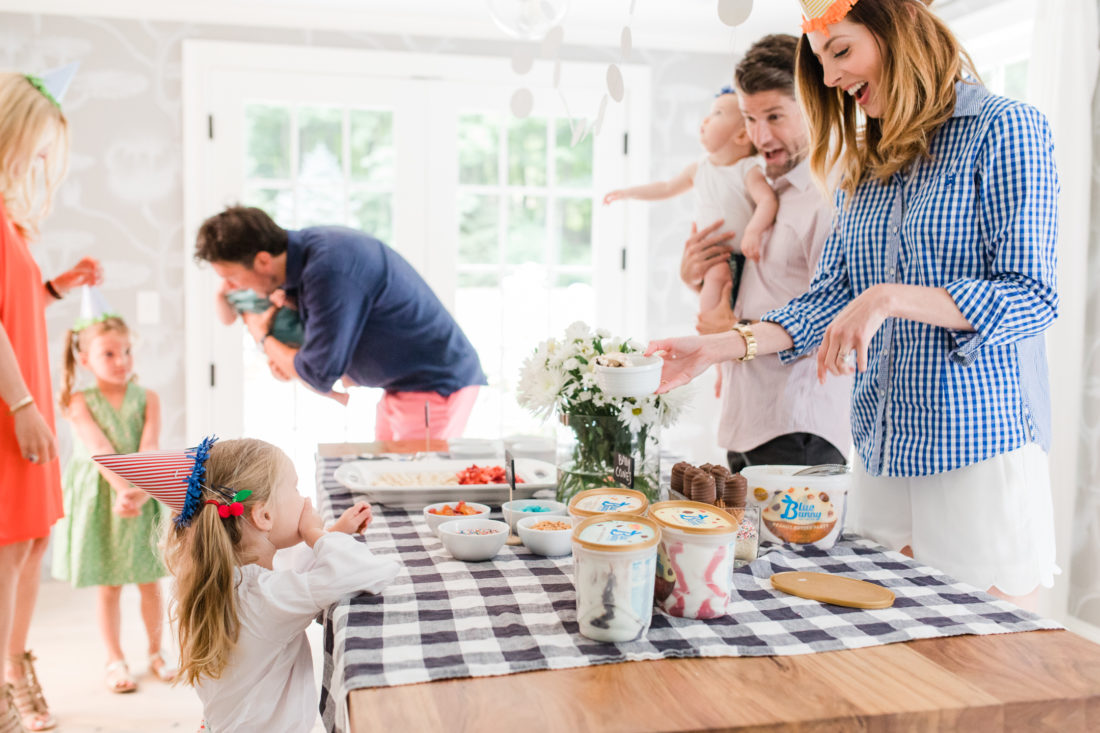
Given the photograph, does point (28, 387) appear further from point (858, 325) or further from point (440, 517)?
point (858, 325)

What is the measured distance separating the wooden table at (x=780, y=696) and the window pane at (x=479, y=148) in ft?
11.2

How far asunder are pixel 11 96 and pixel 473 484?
4.97 ft

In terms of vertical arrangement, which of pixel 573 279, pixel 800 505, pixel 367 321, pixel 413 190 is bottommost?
pixel 800 505

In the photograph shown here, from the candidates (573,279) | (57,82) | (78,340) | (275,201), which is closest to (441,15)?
(275,201)

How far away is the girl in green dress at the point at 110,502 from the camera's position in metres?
2.71

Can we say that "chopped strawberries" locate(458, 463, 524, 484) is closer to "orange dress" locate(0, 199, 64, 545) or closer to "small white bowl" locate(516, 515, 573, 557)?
"small white bowl" locate(516, 515, 573, 557)

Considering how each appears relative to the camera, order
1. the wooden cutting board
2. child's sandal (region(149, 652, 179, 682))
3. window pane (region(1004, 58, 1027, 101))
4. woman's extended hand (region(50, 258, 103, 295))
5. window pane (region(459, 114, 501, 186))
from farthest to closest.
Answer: window pane (region(459, 114, 501, 186))
window pane (region(1004, 58, 1027, 101))
child's sandal (region(149, 652, 179, 682))
woman's extended hand (region(50, 258, 103, 295))
the wooden cutting board

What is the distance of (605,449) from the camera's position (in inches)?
56.3

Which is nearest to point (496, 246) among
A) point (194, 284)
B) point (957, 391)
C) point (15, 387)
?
point (194, 284)

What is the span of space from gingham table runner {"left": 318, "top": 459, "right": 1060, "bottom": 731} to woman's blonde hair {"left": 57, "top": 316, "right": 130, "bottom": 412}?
2060mm

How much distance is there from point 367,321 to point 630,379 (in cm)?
173

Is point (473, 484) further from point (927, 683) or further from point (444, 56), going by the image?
point (444, 56)

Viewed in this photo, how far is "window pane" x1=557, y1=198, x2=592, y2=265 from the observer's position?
13.8 feet

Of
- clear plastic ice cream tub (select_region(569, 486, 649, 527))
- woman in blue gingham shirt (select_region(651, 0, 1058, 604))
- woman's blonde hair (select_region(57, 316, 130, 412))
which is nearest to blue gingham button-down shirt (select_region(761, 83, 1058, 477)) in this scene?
woman in blue gingham shirt (select_region(651, 0, 1058, 604))
